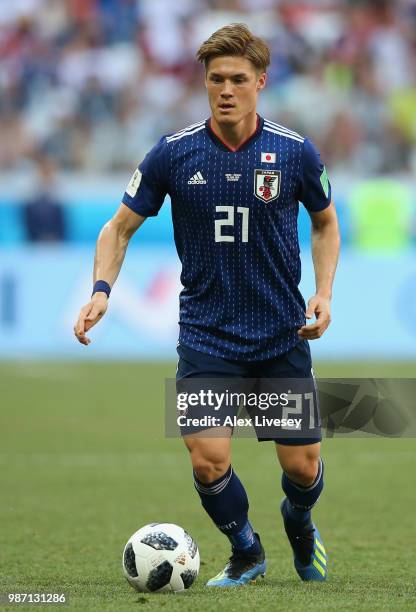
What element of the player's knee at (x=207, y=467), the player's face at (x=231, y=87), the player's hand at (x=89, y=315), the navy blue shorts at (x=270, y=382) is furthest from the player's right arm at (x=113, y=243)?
the player's knee at (x=207, y=467)

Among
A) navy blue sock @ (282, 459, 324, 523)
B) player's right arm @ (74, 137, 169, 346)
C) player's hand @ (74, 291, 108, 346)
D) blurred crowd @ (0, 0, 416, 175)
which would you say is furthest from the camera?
blurred crowd @ (0, 0, 416, 175)

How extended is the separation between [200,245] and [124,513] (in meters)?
2.71

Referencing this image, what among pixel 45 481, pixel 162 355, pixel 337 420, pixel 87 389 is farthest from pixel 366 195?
pixel 337 420

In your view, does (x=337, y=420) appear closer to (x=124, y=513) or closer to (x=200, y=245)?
(x=200, y=245)

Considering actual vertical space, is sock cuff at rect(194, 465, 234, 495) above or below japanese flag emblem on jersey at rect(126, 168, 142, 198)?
below

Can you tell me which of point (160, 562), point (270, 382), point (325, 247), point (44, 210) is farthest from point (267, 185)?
point (44, 210)

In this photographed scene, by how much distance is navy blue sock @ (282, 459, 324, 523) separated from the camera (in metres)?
5.46

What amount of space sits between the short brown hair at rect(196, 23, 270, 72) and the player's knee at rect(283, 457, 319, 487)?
1641 mm

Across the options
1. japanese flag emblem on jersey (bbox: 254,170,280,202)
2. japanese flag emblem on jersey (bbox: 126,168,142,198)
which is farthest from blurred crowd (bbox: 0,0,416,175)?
japanese flag emblem on jersey (bbox: 254,170,280,202)

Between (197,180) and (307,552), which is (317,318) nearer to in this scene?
(197,180)

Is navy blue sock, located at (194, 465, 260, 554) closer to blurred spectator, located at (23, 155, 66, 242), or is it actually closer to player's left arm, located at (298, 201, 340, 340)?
player's left arm, located at (298, 201, 340, 340)

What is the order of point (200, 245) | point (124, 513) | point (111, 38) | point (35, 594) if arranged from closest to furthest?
1. point (35, 594)
2. point (200, 245)
3. point (124, 513)
4. point (111, 38)

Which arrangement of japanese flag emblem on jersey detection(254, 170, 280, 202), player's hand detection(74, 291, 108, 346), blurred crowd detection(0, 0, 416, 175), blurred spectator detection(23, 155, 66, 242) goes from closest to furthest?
player's hand detection(74, 291, 108, 346), japanese flag emblem on jersey detection(254, 170, 280, 202), blurred spectator detection(23, 155, 66, 242), blurred crowd detection(0, 0, 416, 175)

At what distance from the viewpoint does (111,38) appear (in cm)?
1988
